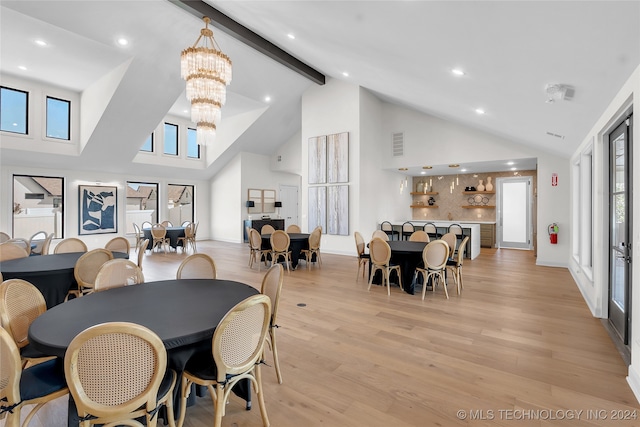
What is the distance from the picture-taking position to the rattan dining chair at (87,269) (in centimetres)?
352

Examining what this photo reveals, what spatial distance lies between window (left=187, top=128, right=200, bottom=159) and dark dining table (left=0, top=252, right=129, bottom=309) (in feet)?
28.4

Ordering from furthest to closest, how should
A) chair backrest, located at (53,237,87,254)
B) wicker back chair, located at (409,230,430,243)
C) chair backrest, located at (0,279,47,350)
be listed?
wicker back chair, located at (409,230,430,243)
chair backrest, located at (53,237,87,254)
chair backrest, located at (0,279,47,350)

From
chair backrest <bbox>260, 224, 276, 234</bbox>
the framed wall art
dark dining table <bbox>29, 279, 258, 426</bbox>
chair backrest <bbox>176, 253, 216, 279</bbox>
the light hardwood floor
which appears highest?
the framed wall art

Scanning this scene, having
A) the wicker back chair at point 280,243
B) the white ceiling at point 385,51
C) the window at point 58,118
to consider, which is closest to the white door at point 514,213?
the white ceiling at point 385,51

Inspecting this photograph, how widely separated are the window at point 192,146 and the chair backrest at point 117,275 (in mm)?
9966

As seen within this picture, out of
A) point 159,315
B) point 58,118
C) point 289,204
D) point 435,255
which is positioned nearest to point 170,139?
point 58,118

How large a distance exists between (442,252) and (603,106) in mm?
2502

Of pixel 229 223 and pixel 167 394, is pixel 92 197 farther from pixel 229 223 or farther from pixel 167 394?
pixel 167 394

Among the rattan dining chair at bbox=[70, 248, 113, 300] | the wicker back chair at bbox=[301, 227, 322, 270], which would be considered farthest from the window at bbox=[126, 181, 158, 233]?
the rattan dining chair at bbox=[70, 248, 113, 300]

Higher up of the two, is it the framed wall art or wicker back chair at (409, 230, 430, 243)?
the framed wall art

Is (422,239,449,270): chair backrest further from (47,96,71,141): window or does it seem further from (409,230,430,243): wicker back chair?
(47,96,71,141): window

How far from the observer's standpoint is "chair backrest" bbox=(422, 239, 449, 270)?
467 centimetres

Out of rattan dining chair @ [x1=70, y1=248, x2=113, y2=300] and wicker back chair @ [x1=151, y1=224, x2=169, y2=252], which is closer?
rattan dining chair @ [x1=70, y1=248, x2=113, y2=300]

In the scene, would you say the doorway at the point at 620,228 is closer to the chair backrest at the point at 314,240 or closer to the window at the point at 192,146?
the chair backrest at the point at 314,240
